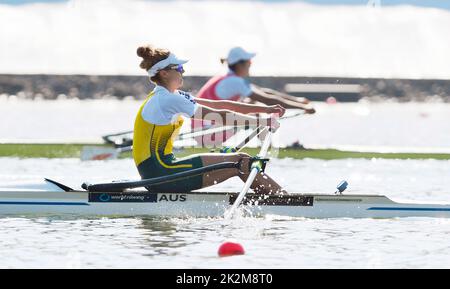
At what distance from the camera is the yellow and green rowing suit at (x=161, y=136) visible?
1367 cm

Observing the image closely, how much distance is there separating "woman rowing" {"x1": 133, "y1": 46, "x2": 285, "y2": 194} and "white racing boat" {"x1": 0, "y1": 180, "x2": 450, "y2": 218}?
0.54 ft

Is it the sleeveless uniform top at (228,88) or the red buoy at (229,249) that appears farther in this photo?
the sleeveless uniform top at (228,88)

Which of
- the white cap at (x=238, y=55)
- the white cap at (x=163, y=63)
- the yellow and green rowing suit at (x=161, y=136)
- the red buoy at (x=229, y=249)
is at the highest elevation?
the white cap at (x=238, y=55)

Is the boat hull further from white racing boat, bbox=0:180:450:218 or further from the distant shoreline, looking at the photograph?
the distant shoreline

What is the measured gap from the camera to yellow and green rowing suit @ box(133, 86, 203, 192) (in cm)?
1367

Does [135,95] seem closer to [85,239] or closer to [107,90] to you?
[107,90]

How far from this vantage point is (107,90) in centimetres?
11300

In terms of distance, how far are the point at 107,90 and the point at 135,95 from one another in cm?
504

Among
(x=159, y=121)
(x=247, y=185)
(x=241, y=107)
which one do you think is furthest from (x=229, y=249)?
(x=241, y=107)

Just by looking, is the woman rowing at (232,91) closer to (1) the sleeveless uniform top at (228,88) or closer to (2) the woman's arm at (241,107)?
(1) the sleeveless uniform top at (228,88)

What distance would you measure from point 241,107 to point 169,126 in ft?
3.99

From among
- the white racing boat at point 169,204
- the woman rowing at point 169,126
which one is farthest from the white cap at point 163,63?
the white racing boat at point 169,204

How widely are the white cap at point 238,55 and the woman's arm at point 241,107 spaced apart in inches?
155

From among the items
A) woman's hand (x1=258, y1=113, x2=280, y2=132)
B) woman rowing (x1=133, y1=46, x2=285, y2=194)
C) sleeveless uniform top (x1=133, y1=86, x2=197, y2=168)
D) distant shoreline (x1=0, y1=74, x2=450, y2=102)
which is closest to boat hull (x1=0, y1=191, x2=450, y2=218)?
woman rowing (x1=133, y1=46, x2=285, y2=194)
